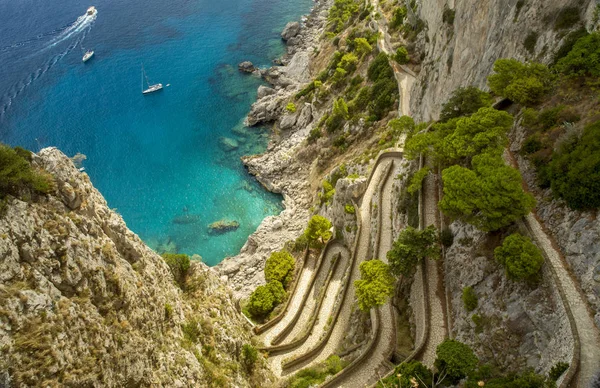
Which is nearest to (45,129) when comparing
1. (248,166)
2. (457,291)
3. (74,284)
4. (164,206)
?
(164,206)

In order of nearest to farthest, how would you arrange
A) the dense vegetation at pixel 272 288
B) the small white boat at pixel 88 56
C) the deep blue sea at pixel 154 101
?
the dense vegetation at pixel 272 288 < the deep blue sea at pixel 154 101 < the small white boat at pixel 88 56

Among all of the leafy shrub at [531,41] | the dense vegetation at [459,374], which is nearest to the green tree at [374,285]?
the dense vegetation at [459,374]

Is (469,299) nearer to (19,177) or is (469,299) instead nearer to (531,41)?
(531,41)

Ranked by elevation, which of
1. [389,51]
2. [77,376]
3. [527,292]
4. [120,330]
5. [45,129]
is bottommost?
[527,292]

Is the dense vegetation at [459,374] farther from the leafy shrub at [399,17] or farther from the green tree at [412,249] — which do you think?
the leafy shrub at [399,17]

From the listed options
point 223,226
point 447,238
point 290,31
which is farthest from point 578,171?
point 290,31

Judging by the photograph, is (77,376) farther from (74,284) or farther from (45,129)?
(45,129)
